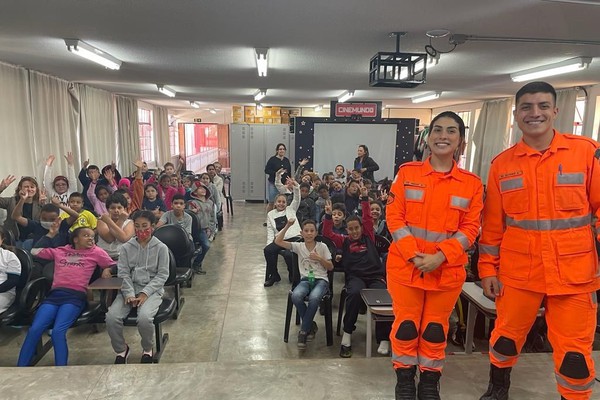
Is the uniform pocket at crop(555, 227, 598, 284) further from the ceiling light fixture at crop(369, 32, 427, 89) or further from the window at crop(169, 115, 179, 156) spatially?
the window at crop(169, 115, 179, 156)

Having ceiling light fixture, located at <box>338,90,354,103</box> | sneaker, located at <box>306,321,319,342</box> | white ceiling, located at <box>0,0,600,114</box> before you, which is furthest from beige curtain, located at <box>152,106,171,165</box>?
sneaker, located at <box>306,321,319,342</box>

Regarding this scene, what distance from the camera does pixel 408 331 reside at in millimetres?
1817

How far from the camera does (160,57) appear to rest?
5195mm

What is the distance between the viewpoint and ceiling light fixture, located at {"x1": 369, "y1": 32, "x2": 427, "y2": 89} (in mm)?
4220

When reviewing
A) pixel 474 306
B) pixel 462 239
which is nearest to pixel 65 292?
pixel 462 239

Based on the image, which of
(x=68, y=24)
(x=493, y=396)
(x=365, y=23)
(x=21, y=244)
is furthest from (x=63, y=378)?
(x=365, y=23)

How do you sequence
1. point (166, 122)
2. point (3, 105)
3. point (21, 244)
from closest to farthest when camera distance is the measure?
point (21, 244), point (3, 105), point (166, 122)

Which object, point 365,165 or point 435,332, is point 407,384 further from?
point 365,165

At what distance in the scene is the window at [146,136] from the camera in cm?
1313

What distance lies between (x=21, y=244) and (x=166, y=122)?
12074 millimetres

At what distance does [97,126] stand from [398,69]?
7624mm

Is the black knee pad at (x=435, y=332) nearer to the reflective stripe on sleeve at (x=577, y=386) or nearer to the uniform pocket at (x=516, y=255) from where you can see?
the uniform pocket at (x=516, y=255)

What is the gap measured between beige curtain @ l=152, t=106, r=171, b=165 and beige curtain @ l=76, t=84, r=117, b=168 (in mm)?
3822

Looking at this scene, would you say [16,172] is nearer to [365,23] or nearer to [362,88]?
[365,23]
